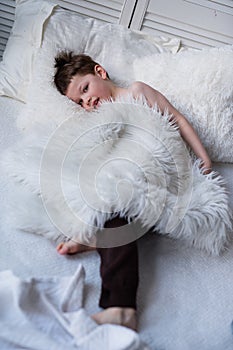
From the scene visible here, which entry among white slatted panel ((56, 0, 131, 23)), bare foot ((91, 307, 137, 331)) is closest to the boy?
bare foot ((91, 307, 137, 331))

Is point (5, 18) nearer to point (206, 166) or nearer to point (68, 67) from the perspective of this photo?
point (68, 67)

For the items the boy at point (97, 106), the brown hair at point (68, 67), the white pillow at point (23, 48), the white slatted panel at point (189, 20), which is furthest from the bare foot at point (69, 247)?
the white slatted panel at point (189, 20)

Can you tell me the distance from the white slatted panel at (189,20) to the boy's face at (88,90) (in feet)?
1.59

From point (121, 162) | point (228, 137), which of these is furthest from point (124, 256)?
point (228, 137)

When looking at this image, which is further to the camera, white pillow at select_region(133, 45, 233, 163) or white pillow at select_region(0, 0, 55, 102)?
white pillow at select_region(0, 0, 55, 102)

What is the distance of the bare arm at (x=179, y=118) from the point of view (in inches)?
53.3

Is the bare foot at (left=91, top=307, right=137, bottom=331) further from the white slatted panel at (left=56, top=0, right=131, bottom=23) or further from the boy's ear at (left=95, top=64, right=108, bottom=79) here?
the white slatted panel at (left=56, top=0, right=131, bottom=23)

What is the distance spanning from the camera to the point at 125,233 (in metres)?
1.04

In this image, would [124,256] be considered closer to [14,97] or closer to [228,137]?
[228,137]

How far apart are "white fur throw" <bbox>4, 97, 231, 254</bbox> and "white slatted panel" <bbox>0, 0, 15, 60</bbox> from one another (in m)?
0.76

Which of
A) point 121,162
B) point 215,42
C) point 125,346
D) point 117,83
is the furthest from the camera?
point 215,42

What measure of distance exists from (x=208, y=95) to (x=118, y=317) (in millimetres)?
876

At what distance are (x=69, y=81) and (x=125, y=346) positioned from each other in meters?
0.92

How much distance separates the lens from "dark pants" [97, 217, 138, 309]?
908 mm
